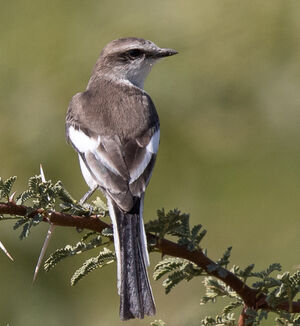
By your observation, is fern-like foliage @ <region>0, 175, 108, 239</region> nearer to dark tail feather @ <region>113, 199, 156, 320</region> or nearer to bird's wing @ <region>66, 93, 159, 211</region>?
dark tail feather @ <region>113, 199, 156, 320</region>

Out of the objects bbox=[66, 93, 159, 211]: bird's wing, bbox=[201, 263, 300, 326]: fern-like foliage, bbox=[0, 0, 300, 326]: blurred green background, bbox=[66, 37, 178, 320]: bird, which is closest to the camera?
bbox=[201, 263, 300, 326]: fern-like foliage

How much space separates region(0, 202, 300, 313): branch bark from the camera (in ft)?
8.61

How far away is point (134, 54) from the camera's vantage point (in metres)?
6.03

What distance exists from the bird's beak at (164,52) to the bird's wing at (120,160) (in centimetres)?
99

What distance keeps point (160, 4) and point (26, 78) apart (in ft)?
4.22

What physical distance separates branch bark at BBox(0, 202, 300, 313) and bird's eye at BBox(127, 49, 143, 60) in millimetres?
3210

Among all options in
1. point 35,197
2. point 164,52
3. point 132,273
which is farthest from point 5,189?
point 164,52

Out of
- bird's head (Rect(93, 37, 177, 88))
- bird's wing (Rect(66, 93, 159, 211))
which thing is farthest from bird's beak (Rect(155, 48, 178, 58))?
bird's wing (Rect(66, 93, 159, 211))

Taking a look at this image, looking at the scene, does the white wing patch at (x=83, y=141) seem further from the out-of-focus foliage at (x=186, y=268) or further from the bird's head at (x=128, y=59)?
the out-of-focus foliage at (x=186, y=268)

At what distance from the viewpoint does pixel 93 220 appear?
2.88 m

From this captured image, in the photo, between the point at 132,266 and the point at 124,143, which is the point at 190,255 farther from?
the point at 124,143

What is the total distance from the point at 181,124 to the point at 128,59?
95cm

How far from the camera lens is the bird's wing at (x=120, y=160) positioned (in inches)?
156

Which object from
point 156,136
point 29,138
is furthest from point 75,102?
point 156,136
